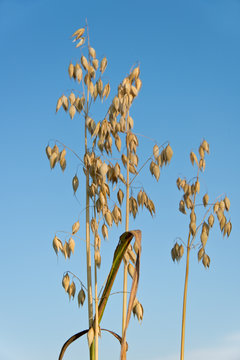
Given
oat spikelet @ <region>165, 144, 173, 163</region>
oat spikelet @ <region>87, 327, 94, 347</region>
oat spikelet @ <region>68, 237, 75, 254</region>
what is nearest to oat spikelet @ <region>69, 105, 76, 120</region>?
oat spikelet @ <region>165, 144, 173, 163</region>

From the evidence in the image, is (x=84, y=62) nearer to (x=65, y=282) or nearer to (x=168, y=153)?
(x=168, y=153)

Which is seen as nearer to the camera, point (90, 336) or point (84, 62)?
point (90, 336)

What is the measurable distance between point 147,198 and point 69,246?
46cm

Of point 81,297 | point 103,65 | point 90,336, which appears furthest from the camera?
point 103,65

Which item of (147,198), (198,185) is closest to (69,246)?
(147,198)

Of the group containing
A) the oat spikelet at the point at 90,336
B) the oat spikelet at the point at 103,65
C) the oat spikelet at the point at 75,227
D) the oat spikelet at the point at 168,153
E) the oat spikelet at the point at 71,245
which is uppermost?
the oat spikelet at the point at 103,65

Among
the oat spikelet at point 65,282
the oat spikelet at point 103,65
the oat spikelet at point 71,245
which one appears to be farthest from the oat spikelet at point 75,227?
the oat spikelet at point 103,65

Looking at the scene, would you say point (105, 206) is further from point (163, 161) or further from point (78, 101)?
point (78, 101)

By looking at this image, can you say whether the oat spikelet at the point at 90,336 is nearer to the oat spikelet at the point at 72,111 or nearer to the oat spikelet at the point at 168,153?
the oat spikelet at the point at 168,153

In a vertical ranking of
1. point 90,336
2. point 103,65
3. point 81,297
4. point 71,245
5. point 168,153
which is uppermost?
point 103,65

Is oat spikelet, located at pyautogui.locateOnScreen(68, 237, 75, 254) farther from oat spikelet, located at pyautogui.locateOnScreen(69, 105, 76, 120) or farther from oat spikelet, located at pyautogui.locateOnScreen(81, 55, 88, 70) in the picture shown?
oat spikelet, located at pyautogui.locateOnScreen(81, 55, 88, 70)

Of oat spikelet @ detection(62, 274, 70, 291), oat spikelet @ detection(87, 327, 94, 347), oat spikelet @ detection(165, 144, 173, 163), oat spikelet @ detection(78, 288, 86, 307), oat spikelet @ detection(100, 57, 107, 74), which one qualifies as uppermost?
oat spikelet @ detection(100, 57, 107, 74)

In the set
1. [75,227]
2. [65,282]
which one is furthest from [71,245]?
[65,282]

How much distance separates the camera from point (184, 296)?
256 centimetres
